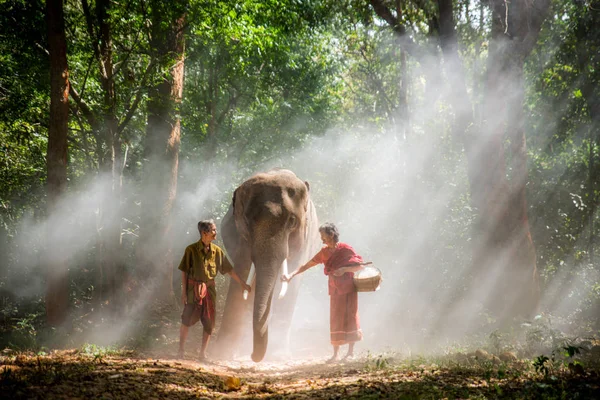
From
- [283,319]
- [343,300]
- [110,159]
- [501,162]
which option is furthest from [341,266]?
[110,159]

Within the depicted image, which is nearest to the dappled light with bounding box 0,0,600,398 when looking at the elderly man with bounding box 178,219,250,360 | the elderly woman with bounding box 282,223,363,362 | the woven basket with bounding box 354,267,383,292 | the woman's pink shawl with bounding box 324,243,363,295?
the elderly man with bounding box 178,219,250,360

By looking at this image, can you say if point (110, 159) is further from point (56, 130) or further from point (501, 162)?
point (501, 162)

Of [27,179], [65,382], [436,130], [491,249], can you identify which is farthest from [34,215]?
[436,130]

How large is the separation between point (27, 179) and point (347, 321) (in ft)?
26.5

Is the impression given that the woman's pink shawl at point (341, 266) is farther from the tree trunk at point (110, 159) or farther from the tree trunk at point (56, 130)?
the tree trunk at point (56, 130)

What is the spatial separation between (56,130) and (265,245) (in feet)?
12.5

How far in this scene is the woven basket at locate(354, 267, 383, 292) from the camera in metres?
7.14

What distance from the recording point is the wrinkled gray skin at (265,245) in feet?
22.4

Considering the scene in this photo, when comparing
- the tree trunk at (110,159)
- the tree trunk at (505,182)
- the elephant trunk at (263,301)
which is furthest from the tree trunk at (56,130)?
the tree trunk at (505,182)

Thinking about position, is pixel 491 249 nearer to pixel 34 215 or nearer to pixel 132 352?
pixel 132 352

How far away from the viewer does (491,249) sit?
947 centimetres

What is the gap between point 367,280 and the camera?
7.14 metres

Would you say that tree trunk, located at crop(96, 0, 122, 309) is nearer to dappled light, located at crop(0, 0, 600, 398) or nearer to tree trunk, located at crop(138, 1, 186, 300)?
dappled light, located at crop(0, 0, 600, 398)

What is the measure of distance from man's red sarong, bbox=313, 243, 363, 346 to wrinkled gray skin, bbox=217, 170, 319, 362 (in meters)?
0.83
